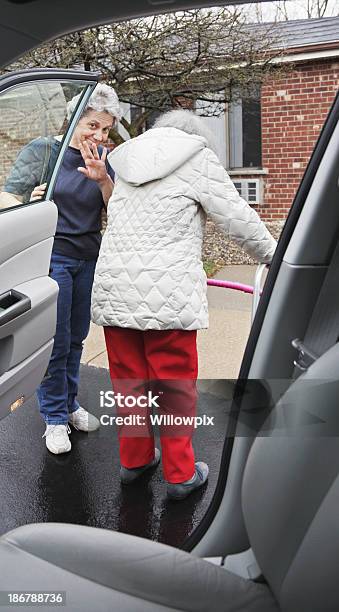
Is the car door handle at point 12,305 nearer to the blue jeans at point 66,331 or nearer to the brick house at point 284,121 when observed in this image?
the blue jeans at point 66,331

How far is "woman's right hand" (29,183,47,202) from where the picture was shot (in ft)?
9.55

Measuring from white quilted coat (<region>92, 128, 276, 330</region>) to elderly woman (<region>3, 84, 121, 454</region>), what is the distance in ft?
1.42

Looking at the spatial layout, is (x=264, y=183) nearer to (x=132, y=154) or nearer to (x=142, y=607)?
(x=132, y=154)

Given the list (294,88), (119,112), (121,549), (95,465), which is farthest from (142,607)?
(294,88)

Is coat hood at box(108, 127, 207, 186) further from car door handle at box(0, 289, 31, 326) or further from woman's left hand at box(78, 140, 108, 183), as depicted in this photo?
car door handle at box(0, 289, 31, 326)

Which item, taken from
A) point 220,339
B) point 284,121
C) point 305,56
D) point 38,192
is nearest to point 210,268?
point 284,121

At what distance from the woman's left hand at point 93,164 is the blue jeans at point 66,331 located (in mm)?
432

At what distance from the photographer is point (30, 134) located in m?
2.71

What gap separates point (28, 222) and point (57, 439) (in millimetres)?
1278

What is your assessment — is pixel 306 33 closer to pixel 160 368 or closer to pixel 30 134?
pixel 30 134

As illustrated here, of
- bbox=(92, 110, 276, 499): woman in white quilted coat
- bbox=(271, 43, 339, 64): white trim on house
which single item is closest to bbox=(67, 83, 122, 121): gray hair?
bbox=(92, 110, 276, 499): woman in white quilted coat

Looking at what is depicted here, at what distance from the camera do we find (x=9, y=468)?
351 cm

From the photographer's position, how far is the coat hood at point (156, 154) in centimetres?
264

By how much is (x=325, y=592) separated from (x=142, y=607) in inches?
12.9
